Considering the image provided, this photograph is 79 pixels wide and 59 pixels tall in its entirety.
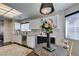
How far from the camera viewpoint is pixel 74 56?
1.40 m

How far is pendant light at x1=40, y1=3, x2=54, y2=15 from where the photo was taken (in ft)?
4.53

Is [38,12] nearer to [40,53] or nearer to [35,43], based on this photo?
[35,43]

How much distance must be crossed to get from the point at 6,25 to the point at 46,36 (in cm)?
73

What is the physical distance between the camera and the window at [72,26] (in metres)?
1.35

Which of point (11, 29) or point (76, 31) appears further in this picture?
point (11, 29)

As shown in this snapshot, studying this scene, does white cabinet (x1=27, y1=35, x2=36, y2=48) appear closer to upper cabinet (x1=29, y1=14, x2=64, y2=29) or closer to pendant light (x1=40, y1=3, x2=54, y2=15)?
upper cabinet (x1=29, y1=14, x2=64, y2=29)

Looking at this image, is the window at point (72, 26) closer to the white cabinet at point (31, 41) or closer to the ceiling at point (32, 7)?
the ceiling at point (32, 7)

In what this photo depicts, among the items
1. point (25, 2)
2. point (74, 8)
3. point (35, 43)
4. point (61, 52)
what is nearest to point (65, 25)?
point (74, 8)

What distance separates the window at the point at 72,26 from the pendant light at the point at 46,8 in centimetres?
30

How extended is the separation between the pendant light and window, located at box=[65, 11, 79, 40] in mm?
299

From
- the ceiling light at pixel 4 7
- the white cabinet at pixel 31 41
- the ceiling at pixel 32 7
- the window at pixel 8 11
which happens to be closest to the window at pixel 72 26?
the ceiling at pixel 32 7

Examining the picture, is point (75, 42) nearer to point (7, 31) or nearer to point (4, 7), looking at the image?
point (7, 31)

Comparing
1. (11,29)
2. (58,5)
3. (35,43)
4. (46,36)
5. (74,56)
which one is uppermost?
(58,5)

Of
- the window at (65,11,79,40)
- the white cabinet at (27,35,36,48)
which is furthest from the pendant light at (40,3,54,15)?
the white cabinet at (27,35,36,48)
